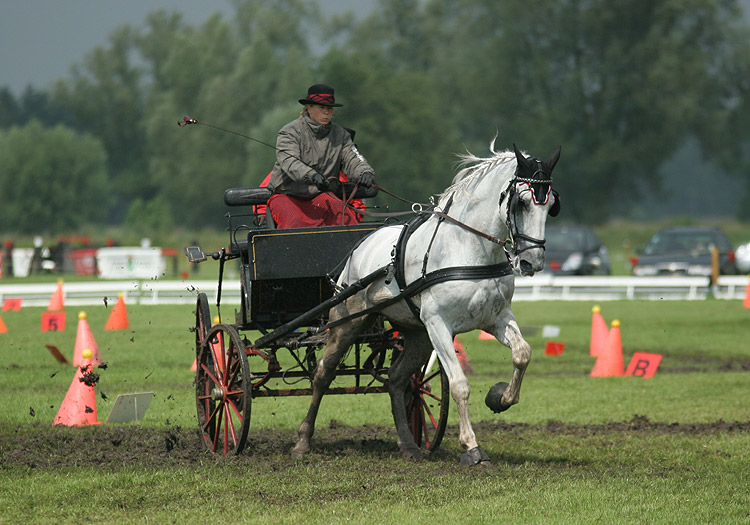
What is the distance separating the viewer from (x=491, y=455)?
341 inches

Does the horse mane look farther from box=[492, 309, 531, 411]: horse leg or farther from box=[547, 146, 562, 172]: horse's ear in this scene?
box=[492, 309, 531, 411]: horse leg

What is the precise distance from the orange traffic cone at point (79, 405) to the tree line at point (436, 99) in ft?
129

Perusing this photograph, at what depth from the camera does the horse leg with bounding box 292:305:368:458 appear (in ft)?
28.1

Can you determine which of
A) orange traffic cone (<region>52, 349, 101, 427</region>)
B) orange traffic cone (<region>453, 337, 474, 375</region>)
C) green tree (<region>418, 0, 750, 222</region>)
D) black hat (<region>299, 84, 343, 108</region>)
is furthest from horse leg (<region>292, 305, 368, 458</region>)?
green tree (<region>418, 0, 750, 222</region>)

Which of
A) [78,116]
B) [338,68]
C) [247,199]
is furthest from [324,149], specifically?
[78,116]

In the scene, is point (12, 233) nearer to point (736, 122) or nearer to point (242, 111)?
point (242, 111)

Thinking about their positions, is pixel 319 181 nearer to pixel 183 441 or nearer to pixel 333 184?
pixel 333 184

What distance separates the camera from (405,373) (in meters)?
8.83

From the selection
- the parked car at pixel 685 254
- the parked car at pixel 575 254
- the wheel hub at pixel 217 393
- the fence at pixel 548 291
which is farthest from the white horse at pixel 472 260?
the parked car at pixel 575 254

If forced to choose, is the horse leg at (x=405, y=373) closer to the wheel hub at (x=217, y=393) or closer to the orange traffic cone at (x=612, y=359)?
the wheel hub at (x=217, y=393)

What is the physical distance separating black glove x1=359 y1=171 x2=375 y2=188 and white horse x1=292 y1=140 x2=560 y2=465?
64cm

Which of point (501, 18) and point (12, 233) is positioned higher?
point (501, 18)

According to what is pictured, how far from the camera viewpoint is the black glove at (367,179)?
870 centimetres

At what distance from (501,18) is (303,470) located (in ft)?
194
